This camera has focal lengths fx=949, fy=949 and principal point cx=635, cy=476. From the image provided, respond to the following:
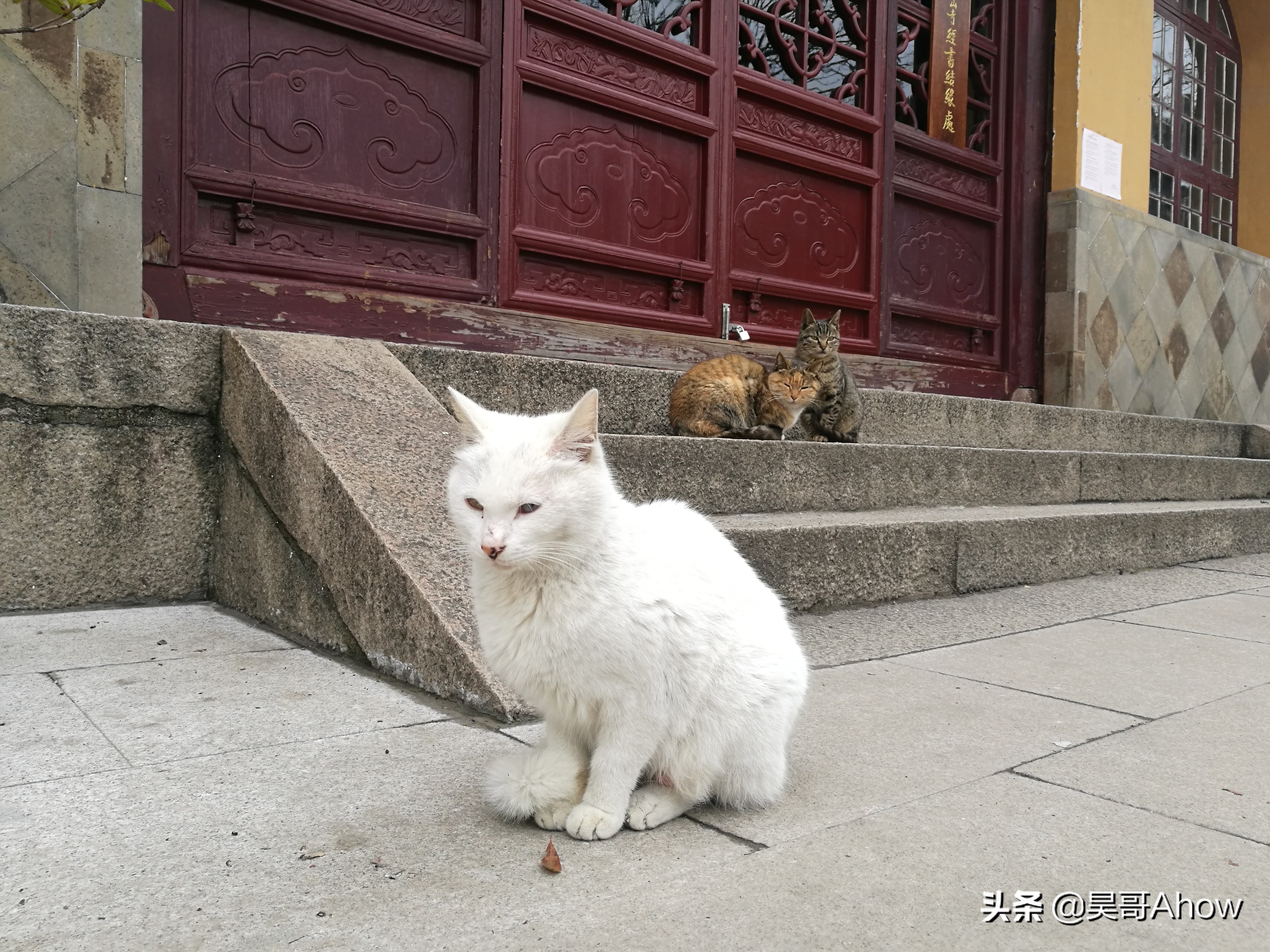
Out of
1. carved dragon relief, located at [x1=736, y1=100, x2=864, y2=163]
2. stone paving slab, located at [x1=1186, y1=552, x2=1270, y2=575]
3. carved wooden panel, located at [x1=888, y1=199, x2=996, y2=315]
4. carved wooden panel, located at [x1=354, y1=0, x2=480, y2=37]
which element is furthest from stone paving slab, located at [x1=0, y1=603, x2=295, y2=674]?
carved wooden panel, located at [x1=888, y1=199, x2=996, y2=315]

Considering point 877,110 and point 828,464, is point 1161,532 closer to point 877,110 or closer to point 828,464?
point 828,464

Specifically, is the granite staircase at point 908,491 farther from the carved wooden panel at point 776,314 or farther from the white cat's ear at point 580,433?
the white cat's ear at point 580,433

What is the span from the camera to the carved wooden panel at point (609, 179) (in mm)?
5254

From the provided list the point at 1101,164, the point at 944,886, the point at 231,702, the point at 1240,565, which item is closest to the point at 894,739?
the point at 944,886

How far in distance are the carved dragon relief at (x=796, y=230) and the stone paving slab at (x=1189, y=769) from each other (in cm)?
442

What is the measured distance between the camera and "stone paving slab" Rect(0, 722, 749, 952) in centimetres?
126

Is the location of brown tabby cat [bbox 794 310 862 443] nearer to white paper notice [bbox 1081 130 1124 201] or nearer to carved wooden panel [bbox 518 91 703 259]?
carved wooden panel [bbox 518 91 703 259]

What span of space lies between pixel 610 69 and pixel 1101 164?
5034 mm

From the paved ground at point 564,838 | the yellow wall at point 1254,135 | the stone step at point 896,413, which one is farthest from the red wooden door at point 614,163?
the yellow wall at point 1254,135

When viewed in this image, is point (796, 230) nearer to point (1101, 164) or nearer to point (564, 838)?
point (1101, 164)

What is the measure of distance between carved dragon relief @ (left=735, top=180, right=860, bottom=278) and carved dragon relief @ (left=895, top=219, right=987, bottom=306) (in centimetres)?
67

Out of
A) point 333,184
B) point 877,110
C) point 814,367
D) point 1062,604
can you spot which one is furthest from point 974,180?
point 333,184

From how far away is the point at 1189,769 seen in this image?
201 cm

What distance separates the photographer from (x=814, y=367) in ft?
17.4
